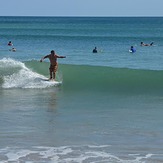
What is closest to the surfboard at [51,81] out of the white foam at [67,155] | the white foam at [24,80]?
the white foam at [24,80]

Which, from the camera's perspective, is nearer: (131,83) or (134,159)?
(134,159)

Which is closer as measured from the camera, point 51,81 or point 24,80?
point 51,81

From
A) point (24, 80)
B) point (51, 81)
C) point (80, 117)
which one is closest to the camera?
point (80, 117)

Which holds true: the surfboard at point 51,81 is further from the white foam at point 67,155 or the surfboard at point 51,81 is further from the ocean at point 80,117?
the white foam at point 67,155

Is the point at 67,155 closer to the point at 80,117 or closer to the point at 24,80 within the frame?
the point at 80,117

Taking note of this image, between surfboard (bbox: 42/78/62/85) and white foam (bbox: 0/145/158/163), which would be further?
surfboard (bbox: 42/78/62/85)

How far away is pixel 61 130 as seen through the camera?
1196 cm

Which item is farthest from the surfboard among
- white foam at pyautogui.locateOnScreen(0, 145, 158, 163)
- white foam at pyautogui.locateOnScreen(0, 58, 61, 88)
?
white foam at pyautogui.locateOnScreen(0, 145, 158, 163)

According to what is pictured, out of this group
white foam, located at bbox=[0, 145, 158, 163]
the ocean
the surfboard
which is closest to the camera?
white foam, located at bbox=[0, 145, 158, 163]

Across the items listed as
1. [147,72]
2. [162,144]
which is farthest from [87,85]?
[162,144]

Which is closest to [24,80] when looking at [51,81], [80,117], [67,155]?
[51,81]

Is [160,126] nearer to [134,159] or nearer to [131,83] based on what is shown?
[134,159]

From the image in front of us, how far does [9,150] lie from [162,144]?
2.96 meters

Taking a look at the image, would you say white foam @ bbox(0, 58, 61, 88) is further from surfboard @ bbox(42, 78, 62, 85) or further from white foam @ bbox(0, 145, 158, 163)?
white foam @ bbox(0, 145, 158, 163)
